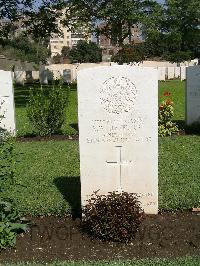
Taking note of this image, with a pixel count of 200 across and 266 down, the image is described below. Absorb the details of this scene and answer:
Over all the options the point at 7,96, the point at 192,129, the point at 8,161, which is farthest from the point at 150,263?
the point at 192,129

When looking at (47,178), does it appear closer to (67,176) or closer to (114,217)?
(67,176)

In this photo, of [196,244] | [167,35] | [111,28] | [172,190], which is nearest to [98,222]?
[196,244]

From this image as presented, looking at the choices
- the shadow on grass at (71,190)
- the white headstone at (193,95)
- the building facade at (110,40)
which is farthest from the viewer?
the building facade at (110,40)

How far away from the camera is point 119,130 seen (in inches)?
213

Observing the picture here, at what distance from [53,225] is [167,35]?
64599mm

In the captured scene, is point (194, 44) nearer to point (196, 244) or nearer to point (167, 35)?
point (167, 35)

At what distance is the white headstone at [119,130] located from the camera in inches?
208

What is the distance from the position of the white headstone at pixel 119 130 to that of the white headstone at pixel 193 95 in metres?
6.68

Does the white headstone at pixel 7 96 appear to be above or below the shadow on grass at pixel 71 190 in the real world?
above

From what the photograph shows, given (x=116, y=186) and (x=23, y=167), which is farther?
(x=23, y=167)

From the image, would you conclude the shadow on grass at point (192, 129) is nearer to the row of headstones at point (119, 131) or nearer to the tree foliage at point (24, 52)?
the row of headstones at point (119, 131)

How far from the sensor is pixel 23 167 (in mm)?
8094

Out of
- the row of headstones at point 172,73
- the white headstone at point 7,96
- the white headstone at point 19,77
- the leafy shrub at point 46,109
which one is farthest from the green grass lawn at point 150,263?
the row of headstones at point 172,73

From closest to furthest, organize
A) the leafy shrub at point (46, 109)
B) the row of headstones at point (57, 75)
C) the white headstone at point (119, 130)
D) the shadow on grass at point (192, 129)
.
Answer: the white headstone at point (119, 130)
the leafy shrub at point (46, 109)
the shadow on grass at point (192, 129)
the row of headstones at point (57, 75)
